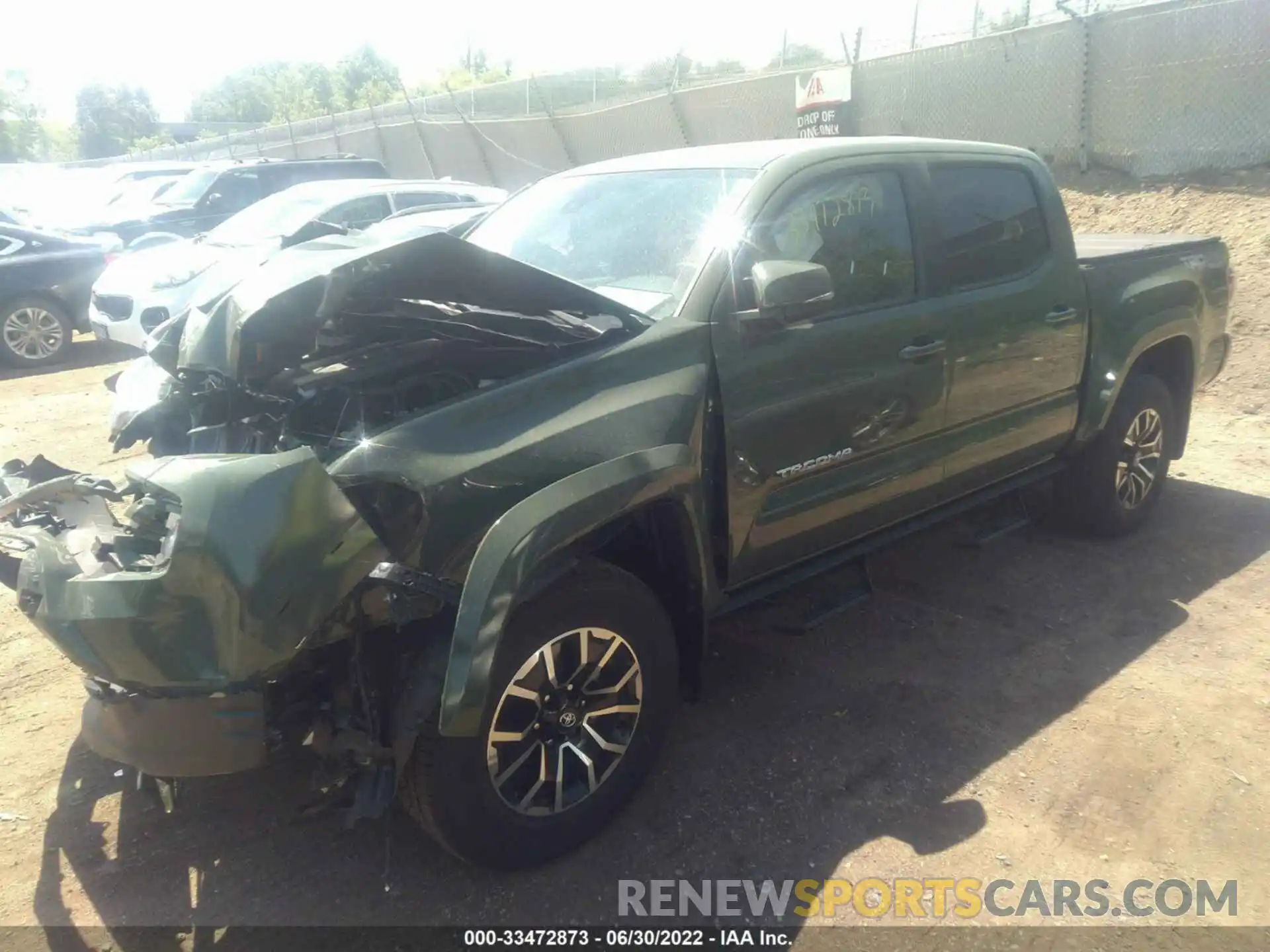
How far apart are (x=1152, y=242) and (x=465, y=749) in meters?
4.48

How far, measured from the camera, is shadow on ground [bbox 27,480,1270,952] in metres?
2.67

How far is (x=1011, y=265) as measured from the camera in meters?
4.10

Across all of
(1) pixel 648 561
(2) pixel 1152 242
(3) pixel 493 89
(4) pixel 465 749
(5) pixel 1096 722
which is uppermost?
(3) pixel 493 89

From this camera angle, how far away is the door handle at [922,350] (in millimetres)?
3537

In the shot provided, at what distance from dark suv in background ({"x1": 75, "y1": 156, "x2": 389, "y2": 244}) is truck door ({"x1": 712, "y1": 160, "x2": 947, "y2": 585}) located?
10.5m

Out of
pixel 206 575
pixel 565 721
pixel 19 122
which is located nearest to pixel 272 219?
pixel 565 721

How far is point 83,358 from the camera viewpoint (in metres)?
10.4

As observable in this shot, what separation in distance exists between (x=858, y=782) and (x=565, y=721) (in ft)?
3.51

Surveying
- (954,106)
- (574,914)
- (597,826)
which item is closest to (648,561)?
(597,826)

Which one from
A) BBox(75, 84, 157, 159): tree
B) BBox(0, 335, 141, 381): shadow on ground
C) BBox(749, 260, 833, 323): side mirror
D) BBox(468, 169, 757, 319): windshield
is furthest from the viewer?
BBox(75, 84, 157, 159): tree

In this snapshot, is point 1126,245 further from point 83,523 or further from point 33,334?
point 33,334

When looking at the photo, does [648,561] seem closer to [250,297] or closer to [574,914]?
[574,914]

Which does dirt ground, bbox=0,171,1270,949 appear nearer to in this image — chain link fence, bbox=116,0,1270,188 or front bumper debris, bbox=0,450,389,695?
front bumper debris, bbox=0,450,389,695

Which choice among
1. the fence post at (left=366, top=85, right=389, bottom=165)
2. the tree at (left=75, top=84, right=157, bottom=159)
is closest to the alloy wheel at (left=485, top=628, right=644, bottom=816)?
the fence post at (left=366, top=85, right=389, bottom=165)
